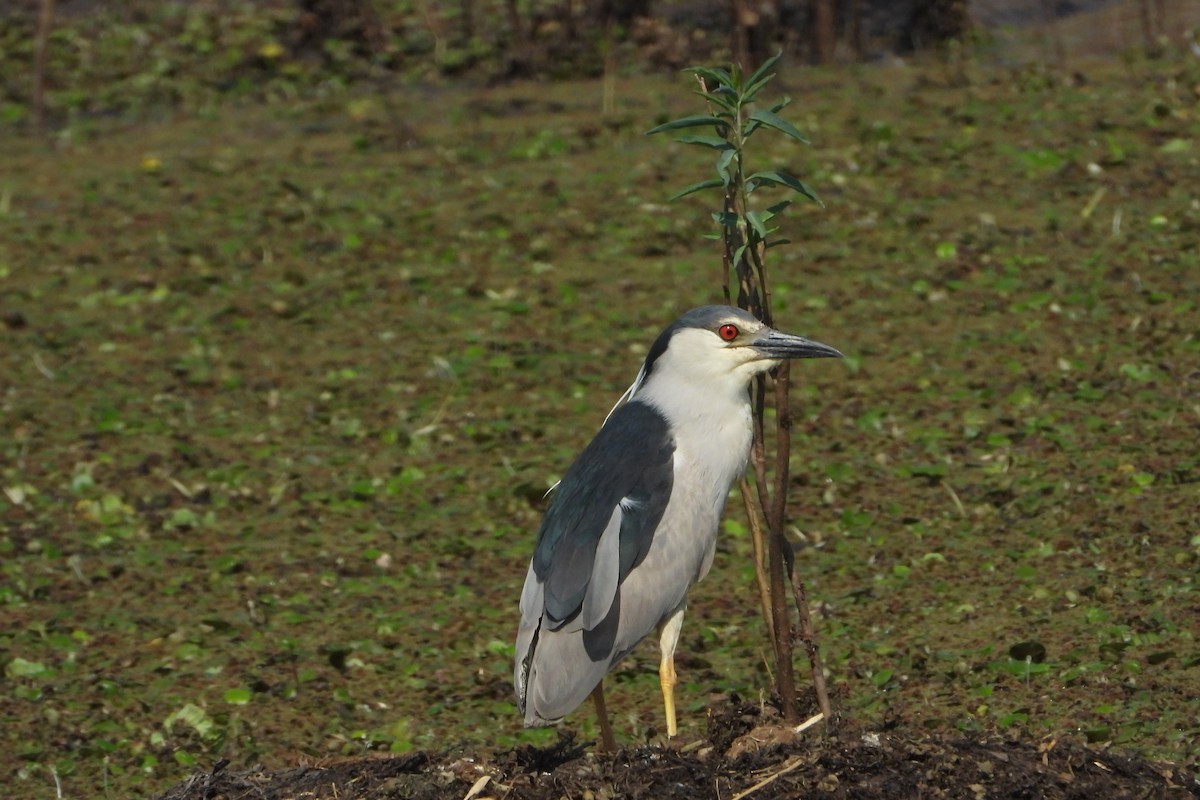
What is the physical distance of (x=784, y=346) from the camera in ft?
14.1

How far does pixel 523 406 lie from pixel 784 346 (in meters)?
3.63

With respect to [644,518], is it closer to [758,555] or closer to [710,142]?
[758,555]

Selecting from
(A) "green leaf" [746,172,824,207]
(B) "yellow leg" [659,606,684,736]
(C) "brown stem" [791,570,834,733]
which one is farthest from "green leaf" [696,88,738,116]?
(B) "yellow leg" [659,606,684,736]

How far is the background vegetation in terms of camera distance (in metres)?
5.45

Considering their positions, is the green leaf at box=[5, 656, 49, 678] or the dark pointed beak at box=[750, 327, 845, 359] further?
the green leaf at box=[5, 656, 49, 678]

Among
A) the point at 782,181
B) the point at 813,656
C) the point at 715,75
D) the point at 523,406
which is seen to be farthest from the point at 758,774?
the point at 523,406

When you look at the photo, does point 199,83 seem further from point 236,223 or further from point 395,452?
point 395,452

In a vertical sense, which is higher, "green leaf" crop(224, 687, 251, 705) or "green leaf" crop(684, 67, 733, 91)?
"green leaf" crop(684, 67, 733, 91)

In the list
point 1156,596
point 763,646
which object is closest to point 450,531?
point 763,646

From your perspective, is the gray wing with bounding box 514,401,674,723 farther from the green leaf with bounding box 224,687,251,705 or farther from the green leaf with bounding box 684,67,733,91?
the green leaf with bounding box 224,687,251,705

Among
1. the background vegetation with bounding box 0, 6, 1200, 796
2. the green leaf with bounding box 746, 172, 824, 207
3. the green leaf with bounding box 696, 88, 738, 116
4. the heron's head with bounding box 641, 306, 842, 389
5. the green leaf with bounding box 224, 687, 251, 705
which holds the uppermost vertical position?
the green leaf with bounding box 696, 88, 738, 116

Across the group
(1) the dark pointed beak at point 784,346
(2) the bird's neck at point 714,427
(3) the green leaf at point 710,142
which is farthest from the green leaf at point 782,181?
(2) the bird's neck at point 714,427

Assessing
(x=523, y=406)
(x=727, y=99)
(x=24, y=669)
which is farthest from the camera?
(x=523, y=406)

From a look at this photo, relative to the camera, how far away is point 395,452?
750 cm
